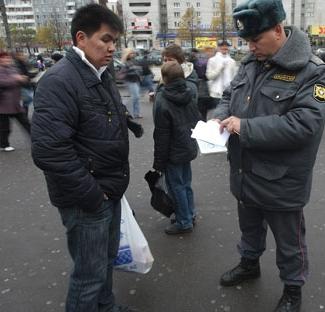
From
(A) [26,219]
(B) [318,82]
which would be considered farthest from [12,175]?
(B) [318,82]

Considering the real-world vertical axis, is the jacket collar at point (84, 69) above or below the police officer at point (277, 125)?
above

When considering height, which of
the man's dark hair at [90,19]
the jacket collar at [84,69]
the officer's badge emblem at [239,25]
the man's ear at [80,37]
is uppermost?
the man's dark hair at [90,19]

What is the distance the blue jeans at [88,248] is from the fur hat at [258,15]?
49.5 inches

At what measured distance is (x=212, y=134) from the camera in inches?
97.8

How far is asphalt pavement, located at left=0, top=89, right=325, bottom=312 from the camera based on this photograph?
112 inches

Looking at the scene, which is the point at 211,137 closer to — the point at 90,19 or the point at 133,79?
the point at 90,19

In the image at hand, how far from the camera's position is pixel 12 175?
588cm

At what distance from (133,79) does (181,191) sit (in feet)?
21.7

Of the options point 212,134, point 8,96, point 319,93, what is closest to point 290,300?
point 212,134

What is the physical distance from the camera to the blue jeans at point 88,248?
219 cm

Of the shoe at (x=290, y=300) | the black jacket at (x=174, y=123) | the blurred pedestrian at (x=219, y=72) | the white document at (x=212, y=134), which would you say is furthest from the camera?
the blurred pedestrian at (x=219, y=72)

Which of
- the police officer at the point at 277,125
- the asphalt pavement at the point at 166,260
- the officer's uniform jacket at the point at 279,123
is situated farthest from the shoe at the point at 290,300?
the officer's uniform jacket at the point at 279,123

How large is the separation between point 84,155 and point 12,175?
424cm

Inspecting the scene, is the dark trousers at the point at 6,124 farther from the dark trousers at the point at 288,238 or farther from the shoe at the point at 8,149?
the dark trousers at the point at 288,238
